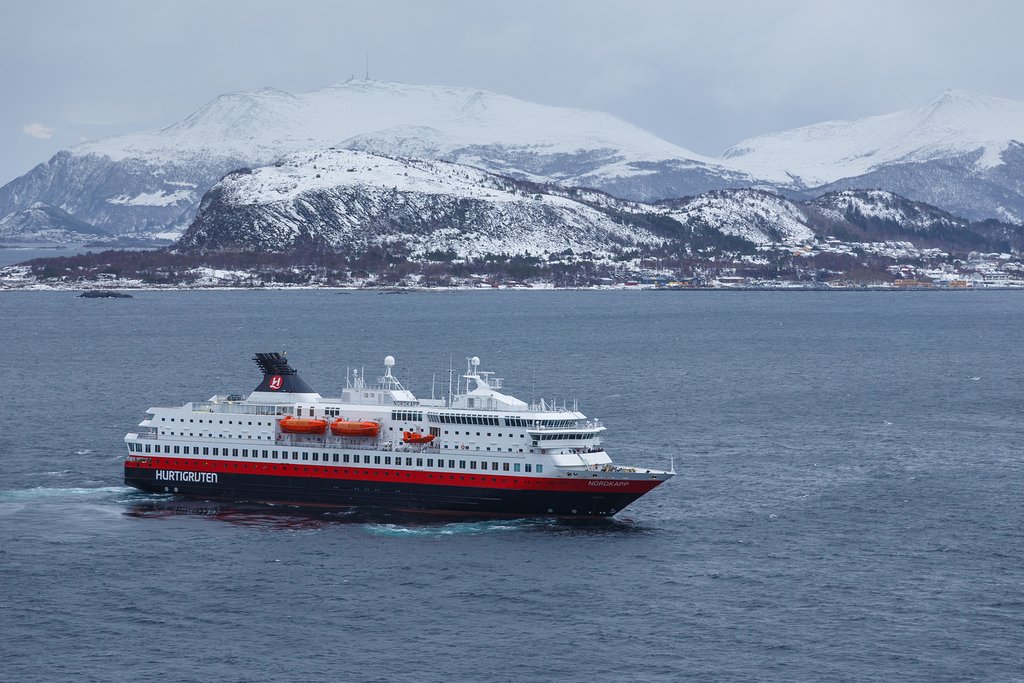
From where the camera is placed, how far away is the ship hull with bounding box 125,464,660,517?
73250 millimetres

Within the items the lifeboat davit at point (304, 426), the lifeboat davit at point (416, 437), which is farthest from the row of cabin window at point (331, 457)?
the lifeboat davit at point (304, 426)

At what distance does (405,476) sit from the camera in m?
74.8

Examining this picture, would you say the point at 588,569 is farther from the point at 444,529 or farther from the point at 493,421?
the point at 493,421

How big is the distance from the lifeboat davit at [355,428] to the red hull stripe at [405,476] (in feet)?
5.64

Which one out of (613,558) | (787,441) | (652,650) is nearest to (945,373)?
(787,441)

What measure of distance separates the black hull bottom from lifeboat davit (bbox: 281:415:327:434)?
243 centimetres

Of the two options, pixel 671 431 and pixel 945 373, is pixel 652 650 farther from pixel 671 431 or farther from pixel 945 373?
pixel 945 373

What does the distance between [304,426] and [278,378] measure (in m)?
4.24

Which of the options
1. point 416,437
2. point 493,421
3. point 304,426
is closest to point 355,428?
point 304,426

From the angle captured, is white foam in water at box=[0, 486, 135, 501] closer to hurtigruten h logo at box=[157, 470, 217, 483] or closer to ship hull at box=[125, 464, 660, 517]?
ship hull at box=[125, 464, 660, 517]

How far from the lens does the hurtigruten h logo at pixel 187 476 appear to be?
7781 centimetres

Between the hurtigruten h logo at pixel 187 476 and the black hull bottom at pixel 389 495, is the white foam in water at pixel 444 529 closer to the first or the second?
the black hull bottom at pixel 389 495

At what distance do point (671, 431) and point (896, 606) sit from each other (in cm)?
4112

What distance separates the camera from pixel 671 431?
101 meters
